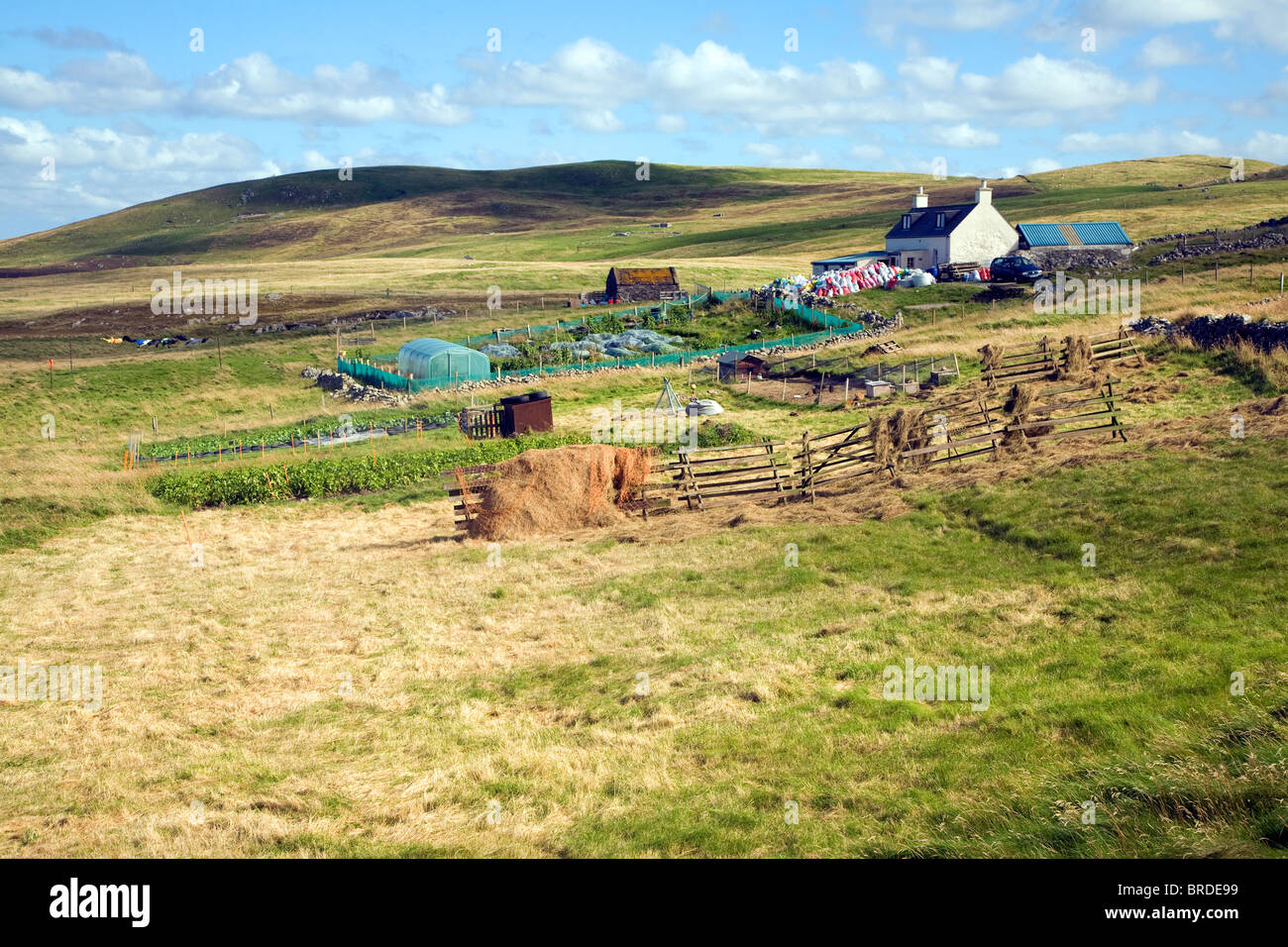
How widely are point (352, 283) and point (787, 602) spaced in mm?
90125

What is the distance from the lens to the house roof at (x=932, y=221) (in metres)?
71.7

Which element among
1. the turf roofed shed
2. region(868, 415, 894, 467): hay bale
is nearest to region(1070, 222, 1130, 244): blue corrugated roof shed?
the turf roofed shed

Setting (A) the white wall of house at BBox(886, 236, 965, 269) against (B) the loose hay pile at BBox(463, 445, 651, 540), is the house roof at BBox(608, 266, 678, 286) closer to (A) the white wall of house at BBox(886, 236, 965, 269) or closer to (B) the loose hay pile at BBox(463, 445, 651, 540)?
(A) the white wall of house at BBox(886, 236, 965, 269)

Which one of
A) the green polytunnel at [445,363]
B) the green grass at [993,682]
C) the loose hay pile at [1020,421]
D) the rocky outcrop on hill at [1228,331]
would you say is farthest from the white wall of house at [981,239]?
the green grass at [993,682]

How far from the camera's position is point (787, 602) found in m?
19.1

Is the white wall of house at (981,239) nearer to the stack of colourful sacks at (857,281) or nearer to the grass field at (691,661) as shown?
the stack of colourful sacks at (857,281)

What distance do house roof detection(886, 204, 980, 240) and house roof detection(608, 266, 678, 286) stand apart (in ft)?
60.5

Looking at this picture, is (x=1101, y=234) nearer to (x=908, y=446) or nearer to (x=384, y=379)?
(x=384, y=379)

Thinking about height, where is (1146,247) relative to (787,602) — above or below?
above

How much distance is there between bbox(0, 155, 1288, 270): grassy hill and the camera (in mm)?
110375

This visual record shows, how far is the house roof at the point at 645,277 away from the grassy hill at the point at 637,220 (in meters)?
37.5

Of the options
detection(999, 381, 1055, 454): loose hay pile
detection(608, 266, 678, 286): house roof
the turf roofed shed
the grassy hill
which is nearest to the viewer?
detection(999, 381, 1055, 454): loose hay pile

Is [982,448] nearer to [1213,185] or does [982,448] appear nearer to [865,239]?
[865,239]
